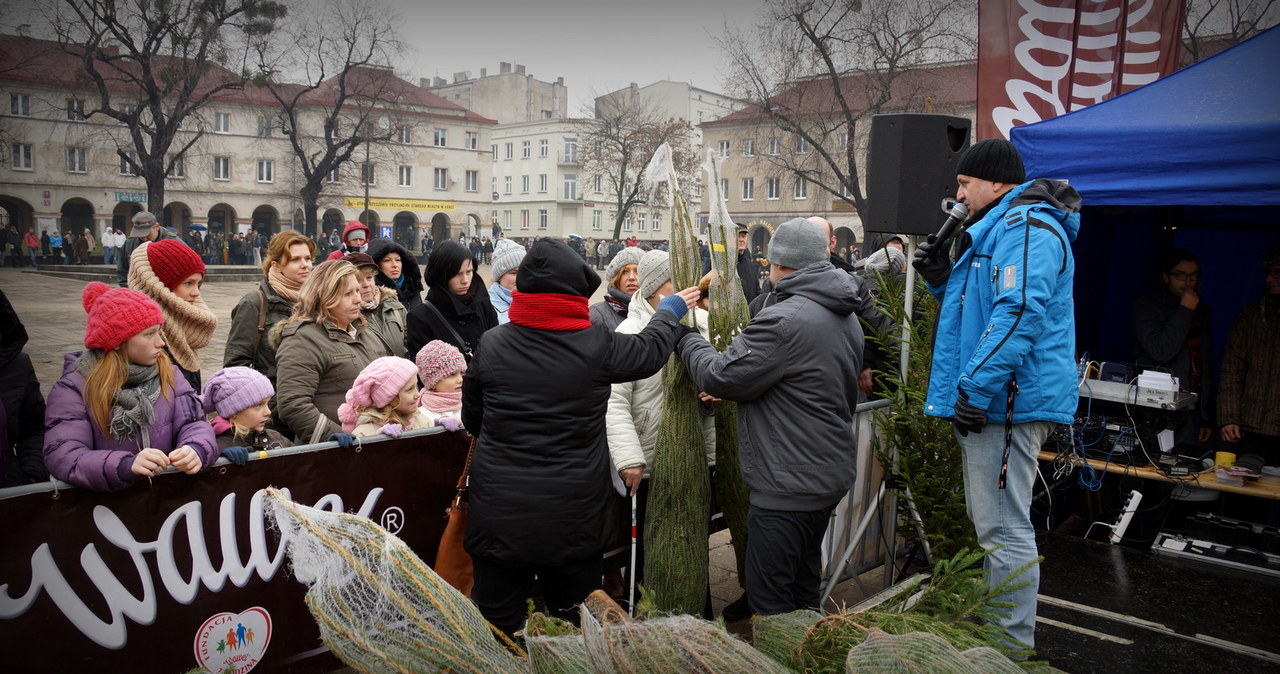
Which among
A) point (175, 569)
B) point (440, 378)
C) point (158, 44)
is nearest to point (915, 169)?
point (440, 378)

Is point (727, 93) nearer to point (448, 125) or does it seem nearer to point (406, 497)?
point (406, 497)

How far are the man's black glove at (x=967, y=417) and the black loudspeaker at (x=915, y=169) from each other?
4.28 feet

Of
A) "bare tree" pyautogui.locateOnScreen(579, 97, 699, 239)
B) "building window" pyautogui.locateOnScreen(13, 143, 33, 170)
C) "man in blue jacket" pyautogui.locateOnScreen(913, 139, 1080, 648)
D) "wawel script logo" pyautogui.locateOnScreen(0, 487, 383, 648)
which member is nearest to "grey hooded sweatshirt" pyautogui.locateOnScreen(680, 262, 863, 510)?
"man in blue jacket" pyautogui.locateOnScreen(913, 139, 1080, 648)

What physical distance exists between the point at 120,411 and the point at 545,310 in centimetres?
156

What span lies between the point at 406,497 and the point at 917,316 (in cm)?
318

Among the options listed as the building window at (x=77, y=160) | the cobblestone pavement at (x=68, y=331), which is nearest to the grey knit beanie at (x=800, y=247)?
the cobblestone pavement at (x=68, y=331)

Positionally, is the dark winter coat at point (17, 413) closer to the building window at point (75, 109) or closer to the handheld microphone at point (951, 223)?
the handheld microphone at point (951, 223)

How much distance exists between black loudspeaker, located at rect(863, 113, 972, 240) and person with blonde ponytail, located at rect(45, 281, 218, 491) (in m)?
3.35

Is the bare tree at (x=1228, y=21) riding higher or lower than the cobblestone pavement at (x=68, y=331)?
higher

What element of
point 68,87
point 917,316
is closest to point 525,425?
point 917,316

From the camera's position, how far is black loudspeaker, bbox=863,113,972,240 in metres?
4.36

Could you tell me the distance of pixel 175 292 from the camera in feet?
13.3

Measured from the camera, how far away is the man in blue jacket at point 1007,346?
10.7 feet

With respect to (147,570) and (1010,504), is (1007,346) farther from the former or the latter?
(147,570)
